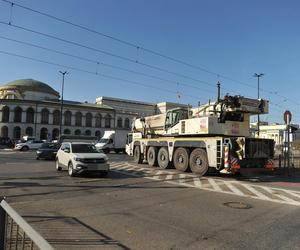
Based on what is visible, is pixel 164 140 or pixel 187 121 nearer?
pixel 187 121

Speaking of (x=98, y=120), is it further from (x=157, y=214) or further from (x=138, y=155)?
(x=157, y=214)

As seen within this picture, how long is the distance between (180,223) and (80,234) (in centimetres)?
219

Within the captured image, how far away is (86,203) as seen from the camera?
982 centimetres

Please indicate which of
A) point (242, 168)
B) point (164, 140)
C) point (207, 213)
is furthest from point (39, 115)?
point (207, 213)

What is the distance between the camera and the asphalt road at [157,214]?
6.30 m

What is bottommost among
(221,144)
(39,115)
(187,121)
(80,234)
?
(80,234)

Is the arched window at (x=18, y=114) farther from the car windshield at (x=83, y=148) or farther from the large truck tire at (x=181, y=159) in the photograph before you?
the large truck tire at (x=181, y=159)

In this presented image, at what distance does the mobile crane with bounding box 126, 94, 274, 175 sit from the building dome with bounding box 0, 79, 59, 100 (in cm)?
9140

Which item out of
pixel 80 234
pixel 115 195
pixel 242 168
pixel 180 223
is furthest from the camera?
pixel 242 168

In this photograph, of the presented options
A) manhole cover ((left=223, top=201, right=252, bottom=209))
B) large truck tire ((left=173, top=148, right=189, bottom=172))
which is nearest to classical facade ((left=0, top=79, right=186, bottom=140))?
large truck tire ((left=173, top=148, right=189, bottom=172))

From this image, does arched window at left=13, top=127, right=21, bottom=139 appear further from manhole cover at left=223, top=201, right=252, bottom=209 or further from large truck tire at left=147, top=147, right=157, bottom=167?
manhole cover at left=223, top=201, right=252, bottom=209

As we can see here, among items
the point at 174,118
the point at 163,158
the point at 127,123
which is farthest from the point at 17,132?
the point at 163,158

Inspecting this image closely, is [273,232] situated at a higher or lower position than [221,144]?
lower

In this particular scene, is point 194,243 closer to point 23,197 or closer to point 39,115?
point 23,197
